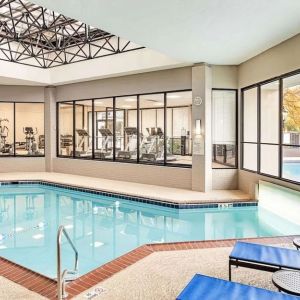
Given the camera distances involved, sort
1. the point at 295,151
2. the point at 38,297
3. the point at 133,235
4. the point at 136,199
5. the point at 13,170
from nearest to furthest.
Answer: the point at 38,297 < the point at 133,235 < the point at 136,199 < the point at 13,170 < the point at 295,151

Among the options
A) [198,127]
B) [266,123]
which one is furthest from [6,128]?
[266,123]

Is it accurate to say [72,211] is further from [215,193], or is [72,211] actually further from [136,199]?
[215,193]

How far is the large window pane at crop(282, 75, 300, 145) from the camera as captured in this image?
7.18m

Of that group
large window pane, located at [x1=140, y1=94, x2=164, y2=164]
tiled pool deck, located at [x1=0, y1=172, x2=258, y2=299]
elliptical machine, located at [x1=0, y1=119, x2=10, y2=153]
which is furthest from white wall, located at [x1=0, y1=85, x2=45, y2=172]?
large window pane, located at [x1=140, y1=94, x2=164, y2=164]

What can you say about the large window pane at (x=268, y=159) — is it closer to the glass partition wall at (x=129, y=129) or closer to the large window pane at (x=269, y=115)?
the large window pane at (x=269, y=115)

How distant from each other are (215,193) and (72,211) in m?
3.79

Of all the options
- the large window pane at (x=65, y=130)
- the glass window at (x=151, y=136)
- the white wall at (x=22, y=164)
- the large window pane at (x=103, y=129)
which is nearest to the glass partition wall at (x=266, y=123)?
the glass window at (x=151, y=136)

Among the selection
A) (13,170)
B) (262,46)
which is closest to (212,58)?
(262,46)

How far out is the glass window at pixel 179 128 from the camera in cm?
1010

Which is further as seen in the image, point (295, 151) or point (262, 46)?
point (295, 151)

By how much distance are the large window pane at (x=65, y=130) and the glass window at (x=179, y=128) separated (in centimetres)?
403

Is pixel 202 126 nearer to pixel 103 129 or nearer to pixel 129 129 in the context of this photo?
pixel 129 129

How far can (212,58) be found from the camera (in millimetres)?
7918

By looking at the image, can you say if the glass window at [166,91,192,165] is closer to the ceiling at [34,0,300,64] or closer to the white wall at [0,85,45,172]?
the ceiling at [34,0,300,64]
